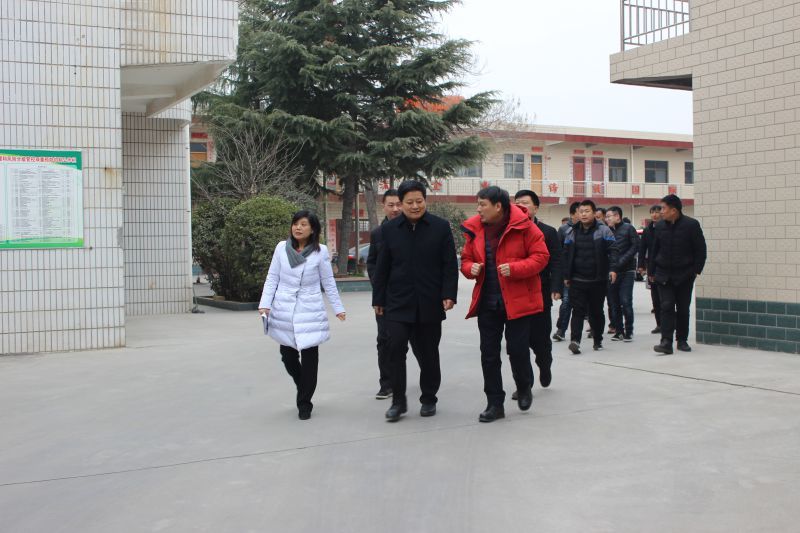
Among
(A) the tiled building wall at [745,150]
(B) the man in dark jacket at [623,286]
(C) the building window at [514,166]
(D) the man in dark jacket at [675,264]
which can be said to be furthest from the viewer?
(C) the building window at [514,166]

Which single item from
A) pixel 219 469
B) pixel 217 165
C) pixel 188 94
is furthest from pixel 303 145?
pixel 219 469

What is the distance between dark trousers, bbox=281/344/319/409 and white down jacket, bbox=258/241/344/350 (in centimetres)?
10

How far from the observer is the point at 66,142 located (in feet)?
33.8

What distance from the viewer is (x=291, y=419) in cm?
698

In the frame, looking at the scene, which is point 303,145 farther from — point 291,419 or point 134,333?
point 291,419

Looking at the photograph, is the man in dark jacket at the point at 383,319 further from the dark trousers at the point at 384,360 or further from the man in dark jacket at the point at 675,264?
the man in dark jacket at the point at 675,264

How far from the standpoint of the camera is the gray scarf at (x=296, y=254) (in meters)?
7.14

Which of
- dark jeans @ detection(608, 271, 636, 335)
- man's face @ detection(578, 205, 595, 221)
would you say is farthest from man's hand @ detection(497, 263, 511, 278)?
dark jeans @ detection(608, 271, 636, 335)

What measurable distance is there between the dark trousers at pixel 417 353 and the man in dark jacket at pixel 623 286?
5281mm

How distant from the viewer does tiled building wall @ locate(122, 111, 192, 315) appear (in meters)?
15.0

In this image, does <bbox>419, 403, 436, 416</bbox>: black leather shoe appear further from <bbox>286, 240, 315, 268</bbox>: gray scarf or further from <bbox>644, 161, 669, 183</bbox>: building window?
<bbox>644, 161, 669, 183</bbox>: building window

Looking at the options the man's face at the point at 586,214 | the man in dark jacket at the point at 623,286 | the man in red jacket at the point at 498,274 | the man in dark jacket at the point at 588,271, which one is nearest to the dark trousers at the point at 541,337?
the man in red jacket at the point at 498,274

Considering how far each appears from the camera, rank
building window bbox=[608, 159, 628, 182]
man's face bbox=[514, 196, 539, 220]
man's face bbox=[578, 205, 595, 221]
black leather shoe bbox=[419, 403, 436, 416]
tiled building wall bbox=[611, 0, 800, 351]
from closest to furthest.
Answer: black leather shoe bbox=[419, 403, 436, 416]
man's face bbox=[514, 196, 539, 220]
tiled building wall bbox=[611, 0, 800, 351]
man's face bbox=[578, 205, 595, 221]
building window bbox=[608, 159, 628, 182]

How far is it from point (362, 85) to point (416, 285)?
1846 centimetres
